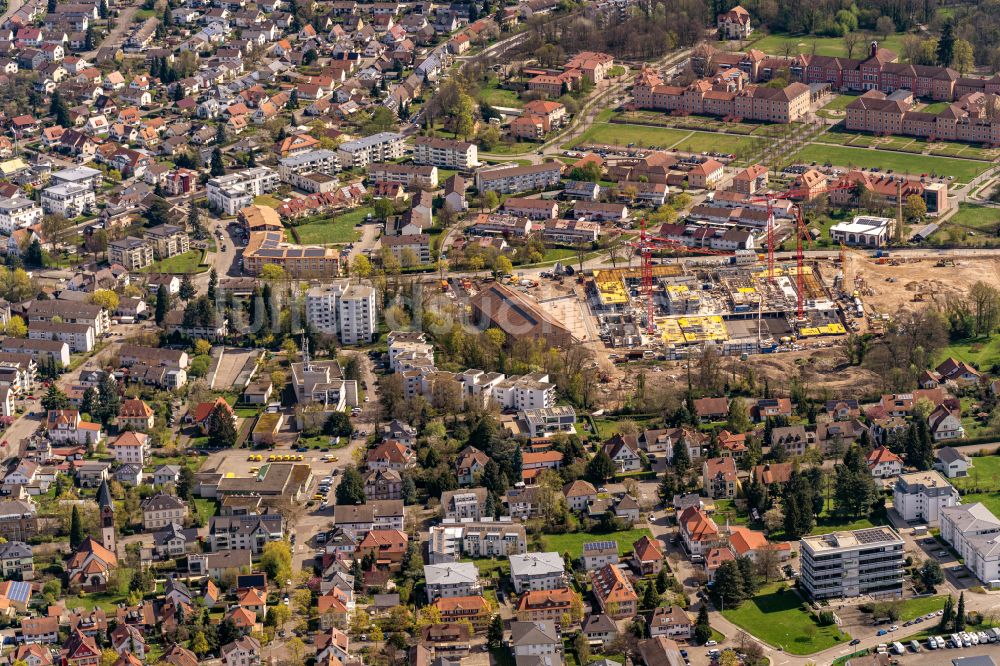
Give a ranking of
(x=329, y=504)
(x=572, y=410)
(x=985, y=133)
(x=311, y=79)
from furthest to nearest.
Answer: (x=311, y=79), (x=985, y=133), (x=572, y=410), (x=329, y=504)

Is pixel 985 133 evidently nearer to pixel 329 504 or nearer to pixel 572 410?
pixel 572 410

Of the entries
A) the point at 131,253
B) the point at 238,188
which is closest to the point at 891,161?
the point at 238,188

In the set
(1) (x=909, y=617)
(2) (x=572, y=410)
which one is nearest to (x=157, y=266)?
(2) (x=572, y=410)

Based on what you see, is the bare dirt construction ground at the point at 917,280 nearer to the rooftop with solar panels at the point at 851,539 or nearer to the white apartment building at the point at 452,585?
the rooftop with solar panels at the point at 851,539

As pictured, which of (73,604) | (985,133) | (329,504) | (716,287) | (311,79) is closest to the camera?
(73,604)

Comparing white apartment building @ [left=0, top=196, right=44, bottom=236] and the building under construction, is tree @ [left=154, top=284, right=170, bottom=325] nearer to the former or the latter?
white apartment building @ [left=0, top=196, right=44, bottom=236]

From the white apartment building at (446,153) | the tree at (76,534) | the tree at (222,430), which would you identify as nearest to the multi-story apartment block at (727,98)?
the white apartment building at (446,153)

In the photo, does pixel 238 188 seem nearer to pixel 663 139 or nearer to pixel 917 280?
pixel 663 139
